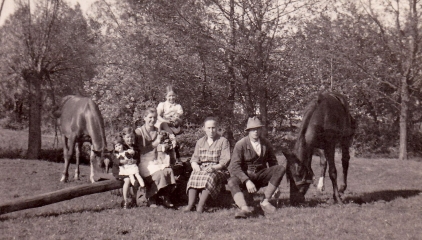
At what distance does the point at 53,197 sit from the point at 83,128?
4.48m

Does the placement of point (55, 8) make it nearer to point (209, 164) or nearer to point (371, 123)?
point (209, 164)

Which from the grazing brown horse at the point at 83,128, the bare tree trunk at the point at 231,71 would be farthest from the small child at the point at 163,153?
the bare tree trunk at the point at 231,71

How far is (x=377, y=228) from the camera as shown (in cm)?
600

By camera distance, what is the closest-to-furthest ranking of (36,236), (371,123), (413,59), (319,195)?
(36,236), (319,195), (413,59), (371,123)

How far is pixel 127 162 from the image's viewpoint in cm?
758

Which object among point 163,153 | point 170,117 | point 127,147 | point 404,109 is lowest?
point 163,153

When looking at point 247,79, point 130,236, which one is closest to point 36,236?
point 130,236

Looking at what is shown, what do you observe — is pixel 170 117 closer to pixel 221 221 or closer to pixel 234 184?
pixel 234 184

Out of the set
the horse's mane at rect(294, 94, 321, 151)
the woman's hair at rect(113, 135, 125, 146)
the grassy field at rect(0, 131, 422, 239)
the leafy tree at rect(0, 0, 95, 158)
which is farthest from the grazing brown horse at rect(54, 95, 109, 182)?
the leafy tree at rect(0, 0, 95, 158)

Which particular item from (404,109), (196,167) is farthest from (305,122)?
(404,109)

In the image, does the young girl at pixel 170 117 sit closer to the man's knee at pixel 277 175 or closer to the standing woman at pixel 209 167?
the standing woman at pixel 209 167

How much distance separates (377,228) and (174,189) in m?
3.56

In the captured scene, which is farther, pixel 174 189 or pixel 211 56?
pixel 211 56

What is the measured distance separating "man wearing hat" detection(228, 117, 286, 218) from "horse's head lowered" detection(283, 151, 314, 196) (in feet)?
0.94
